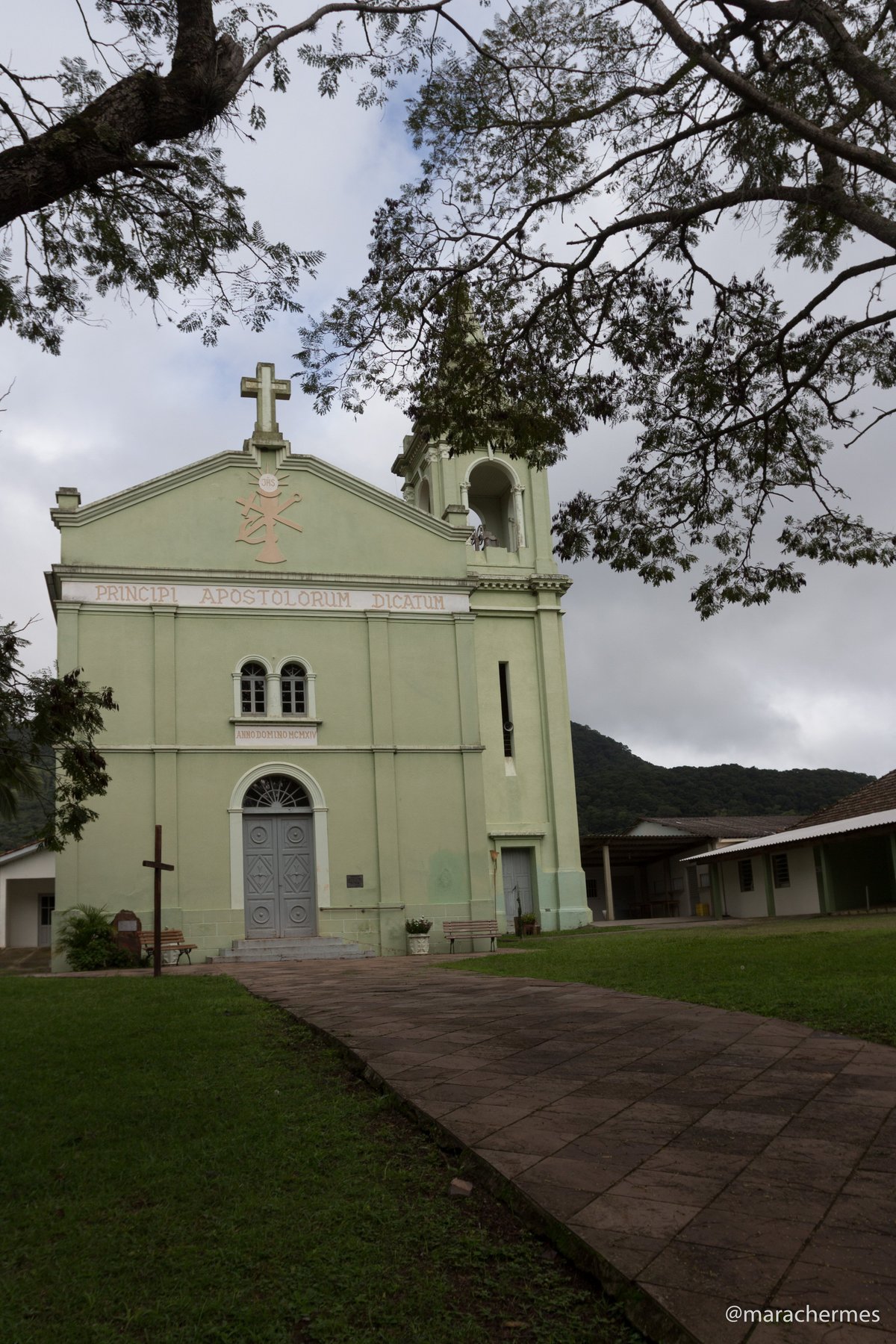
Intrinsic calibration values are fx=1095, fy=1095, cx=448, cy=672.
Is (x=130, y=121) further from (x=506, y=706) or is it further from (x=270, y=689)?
(x=506, y=706)

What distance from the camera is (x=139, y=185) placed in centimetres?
694

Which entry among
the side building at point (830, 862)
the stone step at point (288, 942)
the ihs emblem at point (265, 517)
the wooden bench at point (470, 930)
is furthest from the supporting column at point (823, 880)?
the ihs emblem at point (265, 517)

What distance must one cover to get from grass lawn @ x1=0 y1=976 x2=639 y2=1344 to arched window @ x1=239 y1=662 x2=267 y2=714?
558 inches

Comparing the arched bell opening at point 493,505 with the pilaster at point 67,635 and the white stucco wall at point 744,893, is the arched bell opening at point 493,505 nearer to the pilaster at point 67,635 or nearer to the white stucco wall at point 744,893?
the pilaster at point 67,635

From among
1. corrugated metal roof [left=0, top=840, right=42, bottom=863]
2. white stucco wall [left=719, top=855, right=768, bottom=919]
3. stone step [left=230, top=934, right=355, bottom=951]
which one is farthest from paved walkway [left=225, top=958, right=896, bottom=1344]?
white stucco wall [left=719, top=855, right=768, bottom=919]

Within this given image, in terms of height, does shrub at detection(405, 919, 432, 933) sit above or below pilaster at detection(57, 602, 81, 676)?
below

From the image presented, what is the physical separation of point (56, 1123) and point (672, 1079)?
10.4ft

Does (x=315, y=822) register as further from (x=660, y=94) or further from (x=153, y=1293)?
(x=153, y=1293)

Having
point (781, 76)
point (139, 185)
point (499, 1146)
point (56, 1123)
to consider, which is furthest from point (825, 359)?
point (56, 1123)

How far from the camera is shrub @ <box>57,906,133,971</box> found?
1789 centimetres

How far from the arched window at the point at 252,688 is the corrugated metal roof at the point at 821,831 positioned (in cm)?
1286

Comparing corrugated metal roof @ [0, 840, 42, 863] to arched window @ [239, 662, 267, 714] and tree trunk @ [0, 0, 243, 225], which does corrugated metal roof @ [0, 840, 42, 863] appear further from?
tree trunk @ [0, 0, 243, 225]

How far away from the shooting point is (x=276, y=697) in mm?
20797

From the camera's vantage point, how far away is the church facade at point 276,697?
Answer: 64.5 ft
